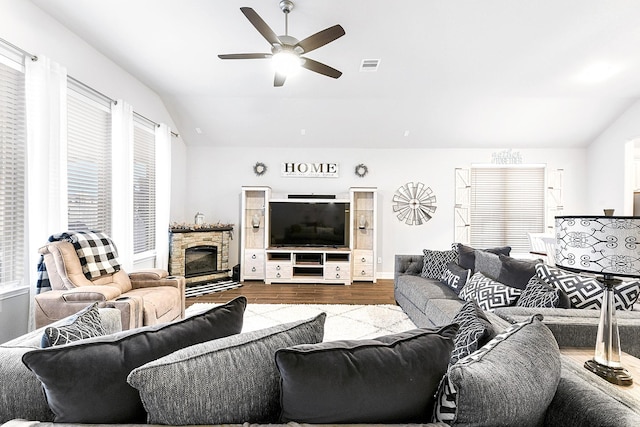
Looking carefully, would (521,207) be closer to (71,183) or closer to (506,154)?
(506,154)

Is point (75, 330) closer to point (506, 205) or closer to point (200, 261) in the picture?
point (200, 261)

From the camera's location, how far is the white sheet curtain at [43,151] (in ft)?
9.05

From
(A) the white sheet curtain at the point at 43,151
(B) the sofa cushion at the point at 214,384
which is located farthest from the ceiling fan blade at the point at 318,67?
(B) the sofa cushion at the point at 214,384

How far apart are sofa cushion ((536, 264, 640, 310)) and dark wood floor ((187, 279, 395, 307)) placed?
2.59 m

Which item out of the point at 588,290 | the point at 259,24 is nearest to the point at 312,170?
the point at 259,24

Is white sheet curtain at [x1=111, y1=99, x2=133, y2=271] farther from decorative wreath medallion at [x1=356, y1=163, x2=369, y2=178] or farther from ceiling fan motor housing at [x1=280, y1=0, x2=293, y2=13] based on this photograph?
decorative wreath medallion at [x1=356, y1=163, x2=369, y2=178]

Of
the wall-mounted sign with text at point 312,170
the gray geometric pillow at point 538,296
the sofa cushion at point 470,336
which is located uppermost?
the wall-mounted sign with text at point 312,170

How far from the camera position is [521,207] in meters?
6.45

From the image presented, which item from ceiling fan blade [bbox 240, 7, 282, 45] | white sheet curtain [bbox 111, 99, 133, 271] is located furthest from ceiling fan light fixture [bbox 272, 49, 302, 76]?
white sheet curtain [bbox 111, 99, 133, 271]

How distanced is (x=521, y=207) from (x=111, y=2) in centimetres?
712

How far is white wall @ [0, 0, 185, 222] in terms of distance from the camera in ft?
8.73

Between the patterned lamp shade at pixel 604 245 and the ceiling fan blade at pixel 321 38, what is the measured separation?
2.09 meters

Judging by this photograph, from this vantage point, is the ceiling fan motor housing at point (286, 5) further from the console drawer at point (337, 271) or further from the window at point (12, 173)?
the console drawer at point (337, 271)

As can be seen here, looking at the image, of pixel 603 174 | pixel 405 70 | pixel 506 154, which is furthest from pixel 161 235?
pixel 603 174
